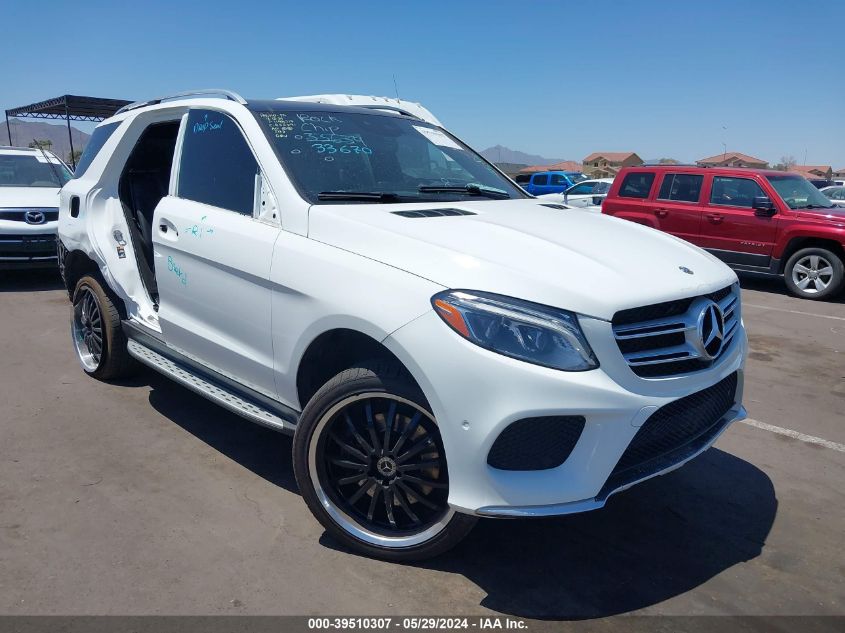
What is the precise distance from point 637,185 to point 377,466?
974cm

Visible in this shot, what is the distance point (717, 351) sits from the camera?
110 inches

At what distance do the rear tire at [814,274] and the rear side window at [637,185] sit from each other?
2.50m

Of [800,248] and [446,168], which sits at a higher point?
[446,168]

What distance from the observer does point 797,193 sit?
10266mm

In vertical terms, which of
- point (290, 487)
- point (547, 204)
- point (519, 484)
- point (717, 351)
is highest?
point (547, 204)

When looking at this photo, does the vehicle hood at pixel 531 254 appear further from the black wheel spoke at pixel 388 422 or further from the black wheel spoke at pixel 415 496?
the black wheel spoke at pixel 415 496

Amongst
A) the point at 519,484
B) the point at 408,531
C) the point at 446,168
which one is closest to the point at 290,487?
the point at 408,531

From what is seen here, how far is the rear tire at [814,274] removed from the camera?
9445 mm

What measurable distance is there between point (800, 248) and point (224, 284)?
9.07 meters

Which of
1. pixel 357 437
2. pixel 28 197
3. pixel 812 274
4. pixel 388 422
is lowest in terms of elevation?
pixel 812 274

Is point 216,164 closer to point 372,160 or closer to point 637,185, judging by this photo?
point 372,160

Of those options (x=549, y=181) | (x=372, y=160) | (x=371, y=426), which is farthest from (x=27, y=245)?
(x=549, y=181)

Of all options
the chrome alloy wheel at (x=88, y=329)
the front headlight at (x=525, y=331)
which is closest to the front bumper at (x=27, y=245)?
the chrome alloy wheel at (x=88, y=329)

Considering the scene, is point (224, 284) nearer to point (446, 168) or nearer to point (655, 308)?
point (446, 168)
